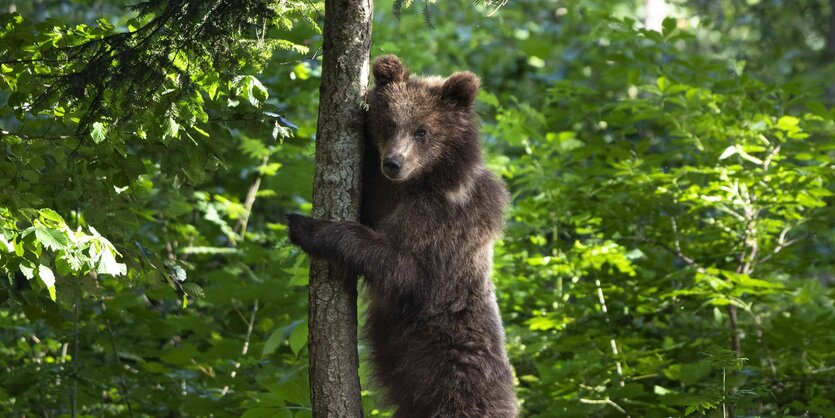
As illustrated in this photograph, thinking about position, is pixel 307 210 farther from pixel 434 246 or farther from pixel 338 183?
pixel 338 183

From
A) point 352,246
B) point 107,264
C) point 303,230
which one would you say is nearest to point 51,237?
point 107,264

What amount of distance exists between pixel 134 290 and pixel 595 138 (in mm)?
3953

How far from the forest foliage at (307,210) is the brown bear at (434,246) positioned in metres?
0.43

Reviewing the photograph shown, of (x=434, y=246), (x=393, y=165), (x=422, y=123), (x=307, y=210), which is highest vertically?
(x=307, y=210)

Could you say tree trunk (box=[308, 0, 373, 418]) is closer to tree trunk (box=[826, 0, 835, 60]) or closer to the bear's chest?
the bear's chest

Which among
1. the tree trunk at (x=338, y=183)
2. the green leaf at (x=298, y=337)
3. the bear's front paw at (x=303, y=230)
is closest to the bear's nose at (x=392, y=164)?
the tree trunk at (x=338, y=183)

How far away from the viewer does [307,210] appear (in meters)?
7.39

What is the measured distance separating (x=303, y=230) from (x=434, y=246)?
75cm

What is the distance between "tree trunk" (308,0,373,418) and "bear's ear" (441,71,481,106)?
0.82 metres

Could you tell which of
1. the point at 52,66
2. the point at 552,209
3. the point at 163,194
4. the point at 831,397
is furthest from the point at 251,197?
the point at 831,397

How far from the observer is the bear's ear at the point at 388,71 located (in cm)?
485

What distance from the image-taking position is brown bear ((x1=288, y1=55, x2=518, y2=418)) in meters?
4.62

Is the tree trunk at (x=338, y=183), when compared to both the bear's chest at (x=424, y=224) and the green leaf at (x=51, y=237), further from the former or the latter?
Answer: the green leaf at (x=51, y=237)

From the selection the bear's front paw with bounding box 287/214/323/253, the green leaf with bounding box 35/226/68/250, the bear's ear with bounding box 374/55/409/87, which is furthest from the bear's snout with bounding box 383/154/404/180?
the green leaf with bounding box 35/226/68/250
